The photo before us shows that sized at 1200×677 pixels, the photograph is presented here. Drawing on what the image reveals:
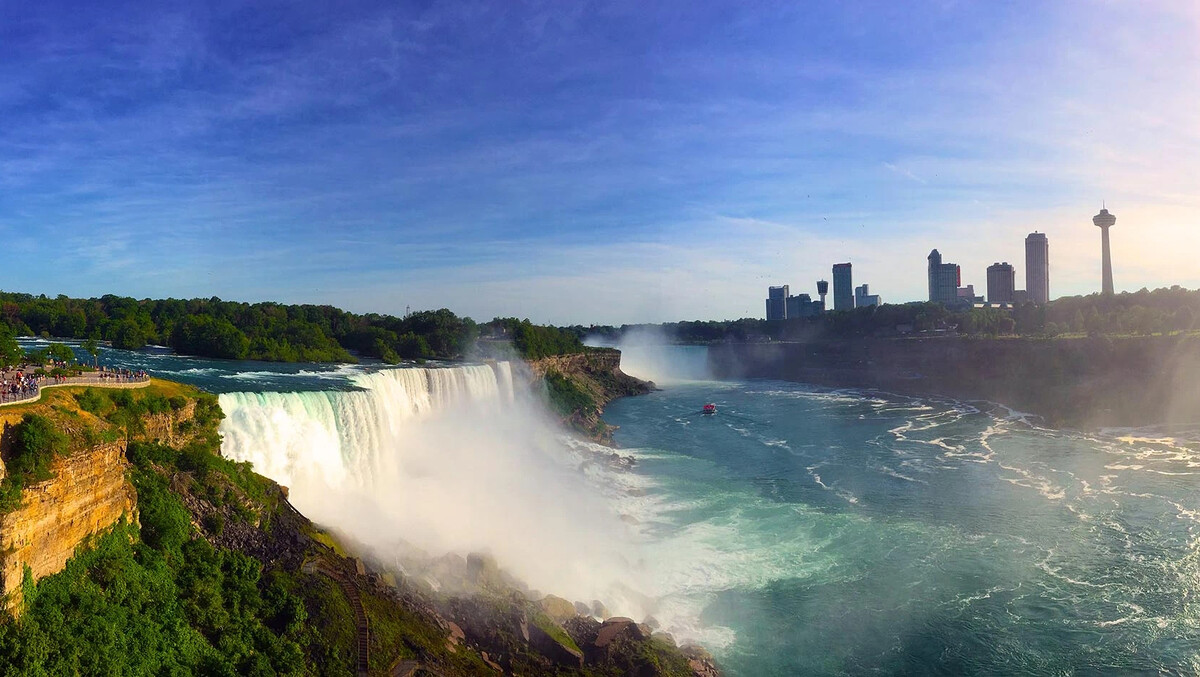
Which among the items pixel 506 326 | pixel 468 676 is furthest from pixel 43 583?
pixel 506 326

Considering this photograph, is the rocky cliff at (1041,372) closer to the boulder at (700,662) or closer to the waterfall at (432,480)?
the waterfall at (432,480)

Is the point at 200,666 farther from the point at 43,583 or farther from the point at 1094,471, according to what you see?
the point at 1094,471

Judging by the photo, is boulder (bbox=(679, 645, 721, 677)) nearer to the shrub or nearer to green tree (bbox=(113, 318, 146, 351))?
the shrub

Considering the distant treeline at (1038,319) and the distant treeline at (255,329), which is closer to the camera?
the distant treeline at (255,329)

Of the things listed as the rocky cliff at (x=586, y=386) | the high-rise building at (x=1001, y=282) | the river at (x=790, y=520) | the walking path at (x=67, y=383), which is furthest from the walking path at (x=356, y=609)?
the high-rise building at (x=1001, y=282)

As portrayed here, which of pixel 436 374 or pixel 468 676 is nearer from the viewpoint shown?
pixel 468 676
